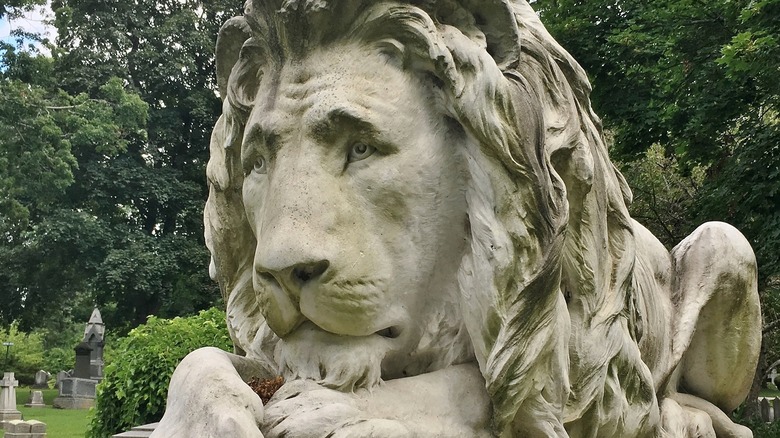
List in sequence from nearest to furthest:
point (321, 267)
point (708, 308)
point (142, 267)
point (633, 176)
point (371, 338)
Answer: point (321, 267), point (371, 338), point (708, 308), point (633, 176), point (142, 267)

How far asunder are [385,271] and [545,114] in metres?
0.64

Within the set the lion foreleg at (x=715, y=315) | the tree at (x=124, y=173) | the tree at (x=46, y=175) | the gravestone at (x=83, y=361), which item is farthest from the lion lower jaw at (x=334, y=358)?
the gravestone at (x=83, y=361)

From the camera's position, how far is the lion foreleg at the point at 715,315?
3.03m

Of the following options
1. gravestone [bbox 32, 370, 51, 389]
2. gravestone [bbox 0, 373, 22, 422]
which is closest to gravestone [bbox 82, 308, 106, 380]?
gravestone [bbox 0, 373, 22, 422]

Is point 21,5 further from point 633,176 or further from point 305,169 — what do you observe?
point 305,169

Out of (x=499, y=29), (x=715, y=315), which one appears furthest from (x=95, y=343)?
(x=499, y=29)

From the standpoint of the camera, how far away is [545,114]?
2.29m

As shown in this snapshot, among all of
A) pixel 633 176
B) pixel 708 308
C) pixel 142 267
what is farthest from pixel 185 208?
pixel 708 308

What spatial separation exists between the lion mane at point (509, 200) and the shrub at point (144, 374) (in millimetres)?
4336

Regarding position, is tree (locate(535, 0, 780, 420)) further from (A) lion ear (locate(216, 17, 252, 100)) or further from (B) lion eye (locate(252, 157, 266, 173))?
(B) lion eye (locate(252, 157, 266, 173))

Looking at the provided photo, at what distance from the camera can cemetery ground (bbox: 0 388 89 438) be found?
14758 mm

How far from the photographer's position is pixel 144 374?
21.6 feet

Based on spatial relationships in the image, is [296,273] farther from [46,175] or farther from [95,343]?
[95,343]

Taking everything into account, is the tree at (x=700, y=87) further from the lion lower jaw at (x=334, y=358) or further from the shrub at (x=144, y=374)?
the lion lower jaw at (x=334, y=358)
